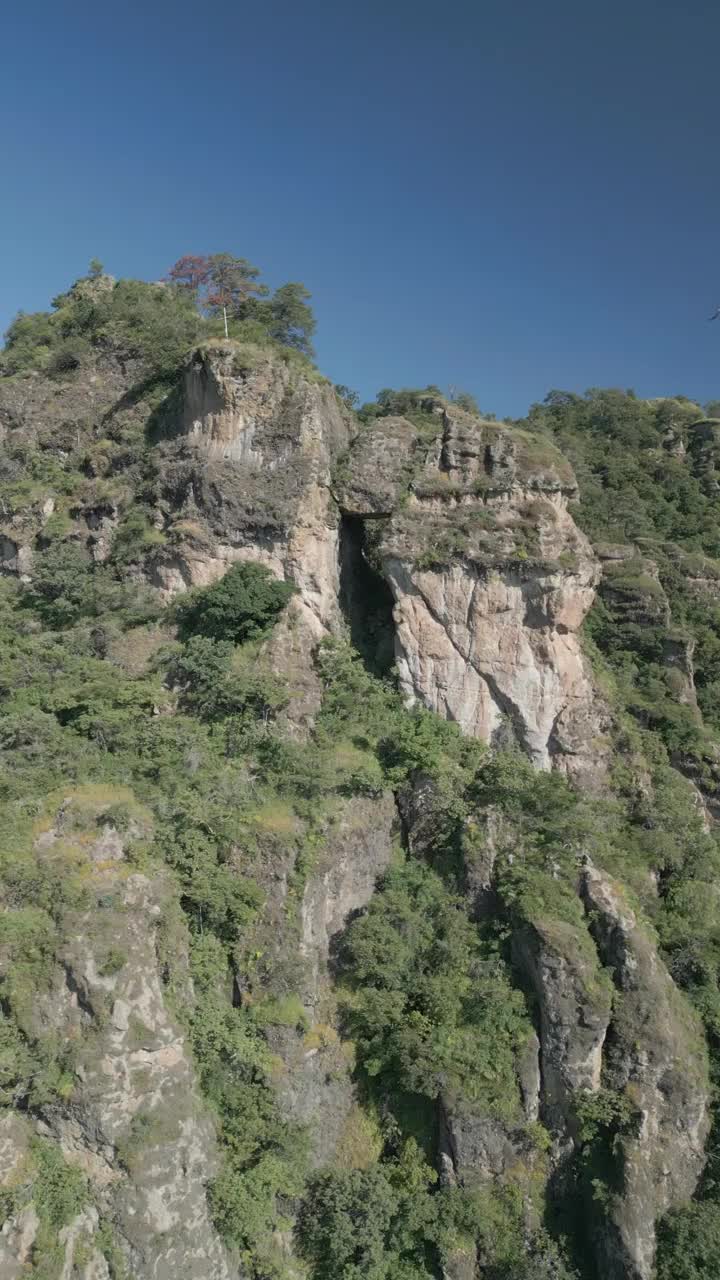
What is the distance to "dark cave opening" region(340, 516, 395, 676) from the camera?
27422 millimetres

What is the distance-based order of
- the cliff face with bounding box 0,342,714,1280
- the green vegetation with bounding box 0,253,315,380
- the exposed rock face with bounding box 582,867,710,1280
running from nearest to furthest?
the cliff face with bounding box 0,342,714,1280, the exposed rock face with bounding box 582,867,710,1280, the green vegetation with bounding box 0,253,315,380

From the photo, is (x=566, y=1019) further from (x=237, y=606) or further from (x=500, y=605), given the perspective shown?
(x=237, y=606)

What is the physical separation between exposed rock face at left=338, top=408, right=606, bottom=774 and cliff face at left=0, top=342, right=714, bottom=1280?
0.10m

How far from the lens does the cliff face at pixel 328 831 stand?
15531 mm

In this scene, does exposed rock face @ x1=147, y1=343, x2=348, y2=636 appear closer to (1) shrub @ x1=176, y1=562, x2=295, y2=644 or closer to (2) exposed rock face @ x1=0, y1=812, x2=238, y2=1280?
(1) shrub @ x1=176, y1=562, x2=295, y2=644

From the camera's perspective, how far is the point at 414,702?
84.5ft

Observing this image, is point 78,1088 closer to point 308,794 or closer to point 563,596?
point 308,794

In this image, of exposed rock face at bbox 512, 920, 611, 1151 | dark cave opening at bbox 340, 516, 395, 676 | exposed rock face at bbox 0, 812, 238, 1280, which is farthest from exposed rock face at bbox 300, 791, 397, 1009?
dark cave opening at bbox 340, 516, 395, 676

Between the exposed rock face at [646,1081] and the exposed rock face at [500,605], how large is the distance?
7032 millimetres

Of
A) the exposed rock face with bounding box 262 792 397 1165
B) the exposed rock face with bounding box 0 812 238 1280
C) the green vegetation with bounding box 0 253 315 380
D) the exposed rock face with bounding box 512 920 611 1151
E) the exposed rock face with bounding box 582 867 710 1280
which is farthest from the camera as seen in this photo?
the green vegetation with bounding box 0 253 315 380

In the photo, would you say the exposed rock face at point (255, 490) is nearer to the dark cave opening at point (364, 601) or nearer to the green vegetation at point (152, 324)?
the dark cave opening at point (364, 601)

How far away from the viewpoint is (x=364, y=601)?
29.5 metres

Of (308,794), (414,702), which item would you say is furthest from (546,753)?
(308,794)

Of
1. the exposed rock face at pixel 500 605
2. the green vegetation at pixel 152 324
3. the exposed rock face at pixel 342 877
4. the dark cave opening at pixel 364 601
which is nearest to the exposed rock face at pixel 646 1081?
the exposed rock face at pixel 342 877
